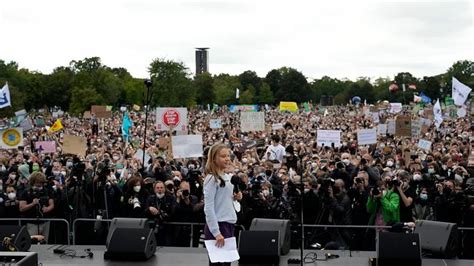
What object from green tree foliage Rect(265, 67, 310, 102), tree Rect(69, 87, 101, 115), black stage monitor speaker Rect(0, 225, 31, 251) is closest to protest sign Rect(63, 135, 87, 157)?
black stage monitor speaker Rect(0, 225, 31, 251)

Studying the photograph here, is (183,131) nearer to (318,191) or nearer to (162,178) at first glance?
(162,178)

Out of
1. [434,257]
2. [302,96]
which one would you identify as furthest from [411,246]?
[302,96]

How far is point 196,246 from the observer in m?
13.4

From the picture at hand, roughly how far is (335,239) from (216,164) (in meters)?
6.55

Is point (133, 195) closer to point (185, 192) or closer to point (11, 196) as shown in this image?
point (185, 192)

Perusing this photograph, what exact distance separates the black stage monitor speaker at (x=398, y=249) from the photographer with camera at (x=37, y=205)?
21.6ft

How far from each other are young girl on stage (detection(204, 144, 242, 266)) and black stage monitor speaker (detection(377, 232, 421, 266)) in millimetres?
3888

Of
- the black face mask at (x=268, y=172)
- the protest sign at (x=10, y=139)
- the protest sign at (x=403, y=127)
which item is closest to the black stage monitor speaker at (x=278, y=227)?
the black face mask at (x=268, y=172)

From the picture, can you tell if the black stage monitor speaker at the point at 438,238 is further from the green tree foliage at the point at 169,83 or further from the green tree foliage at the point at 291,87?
the green tree foliage at the point at 291,87

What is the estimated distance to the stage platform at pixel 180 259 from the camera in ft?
37.0

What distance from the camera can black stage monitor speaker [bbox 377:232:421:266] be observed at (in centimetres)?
1038

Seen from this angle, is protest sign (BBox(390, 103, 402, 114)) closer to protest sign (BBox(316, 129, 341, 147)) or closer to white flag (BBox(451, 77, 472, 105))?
white flag (BBox(451, 77, 472, 105))

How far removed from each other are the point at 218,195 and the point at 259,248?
3870 millimetres

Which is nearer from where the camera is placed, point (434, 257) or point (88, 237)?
point (434, 257)
